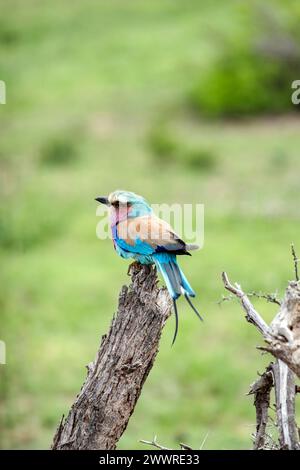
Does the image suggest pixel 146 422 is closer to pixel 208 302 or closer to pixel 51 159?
pixel 208 302

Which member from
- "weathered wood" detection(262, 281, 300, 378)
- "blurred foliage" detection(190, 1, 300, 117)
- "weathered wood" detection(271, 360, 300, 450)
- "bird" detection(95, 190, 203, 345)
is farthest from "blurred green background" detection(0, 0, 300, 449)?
"weathered wood" detection(262, 281, 300, 378)

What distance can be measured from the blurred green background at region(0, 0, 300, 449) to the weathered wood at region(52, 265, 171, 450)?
140 inches

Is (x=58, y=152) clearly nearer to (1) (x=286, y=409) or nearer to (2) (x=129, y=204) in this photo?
(2) (x=129, y=204)

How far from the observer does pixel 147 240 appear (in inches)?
155

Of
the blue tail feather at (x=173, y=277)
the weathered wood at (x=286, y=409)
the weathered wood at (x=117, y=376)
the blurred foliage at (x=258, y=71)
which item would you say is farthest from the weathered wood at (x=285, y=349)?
the blurred foliage at (x=258, y=71)

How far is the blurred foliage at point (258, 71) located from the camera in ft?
52.8

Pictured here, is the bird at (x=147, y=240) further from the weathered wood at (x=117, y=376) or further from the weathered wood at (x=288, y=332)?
the weathered wood at (x=288, y=332)

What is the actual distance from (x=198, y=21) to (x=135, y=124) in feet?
18.2

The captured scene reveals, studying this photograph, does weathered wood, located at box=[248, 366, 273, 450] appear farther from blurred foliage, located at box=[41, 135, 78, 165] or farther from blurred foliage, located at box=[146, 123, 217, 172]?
blurred foliage, located at box=[41, 135, 78, 165]

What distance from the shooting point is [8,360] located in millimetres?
8844

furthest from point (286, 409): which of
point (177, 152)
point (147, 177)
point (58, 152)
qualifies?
point (58, 152)

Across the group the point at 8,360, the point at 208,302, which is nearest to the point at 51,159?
the point at 208,302

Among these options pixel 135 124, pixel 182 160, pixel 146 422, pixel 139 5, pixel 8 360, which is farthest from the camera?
pixel 139 5

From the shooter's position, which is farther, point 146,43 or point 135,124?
point 146,43
